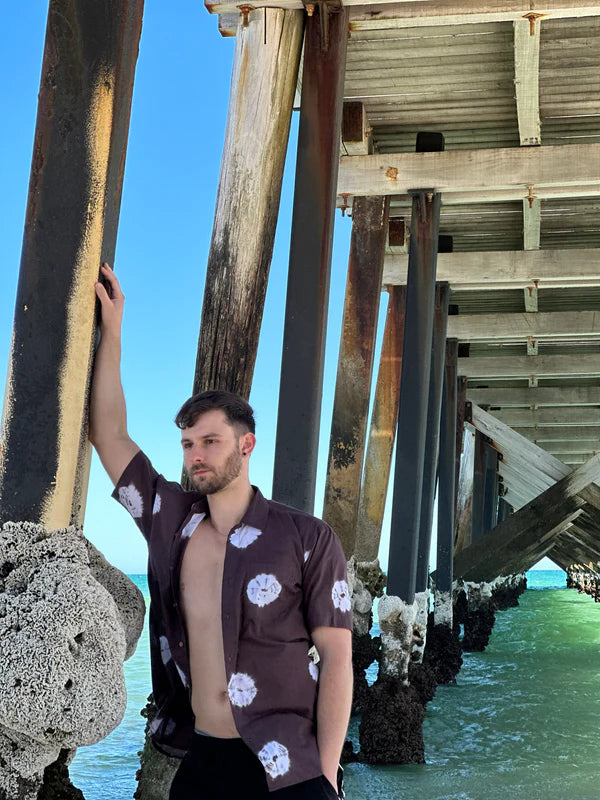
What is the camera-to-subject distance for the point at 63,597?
231 cm

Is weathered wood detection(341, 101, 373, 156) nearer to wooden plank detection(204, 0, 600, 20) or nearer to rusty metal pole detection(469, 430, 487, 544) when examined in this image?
wooden plank detection(204, 0, 600, 20)

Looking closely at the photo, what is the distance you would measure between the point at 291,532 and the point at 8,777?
3.01 ft

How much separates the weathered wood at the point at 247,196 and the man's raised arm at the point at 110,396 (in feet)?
7.09

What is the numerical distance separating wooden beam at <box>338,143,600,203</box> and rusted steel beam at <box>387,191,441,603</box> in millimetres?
276

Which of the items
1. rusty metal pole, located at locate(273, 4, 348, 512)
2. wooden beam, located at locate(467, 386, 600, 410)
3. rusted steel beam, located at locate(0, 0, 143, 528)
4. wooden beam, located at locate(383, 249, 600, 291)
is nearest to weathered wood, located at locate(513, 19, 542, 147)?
rusty metal pole, located at locate(273, 4, 348, 512)

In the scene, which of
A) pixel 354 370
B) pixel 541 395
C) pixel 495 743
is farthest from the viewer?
pixel 541 395

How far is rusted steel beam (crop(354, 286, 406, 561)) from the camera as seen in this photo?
1095cm

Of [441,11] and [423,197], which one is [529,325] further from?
[441,11]

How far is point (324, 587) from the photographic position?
7.74 feet

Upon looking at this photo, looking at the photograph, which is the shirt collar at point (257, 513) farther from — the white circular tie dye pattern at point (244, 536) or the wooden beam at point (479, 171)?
the wooden beam at point (479, 171)

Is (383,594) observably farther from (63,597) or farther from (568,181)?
(63,597)

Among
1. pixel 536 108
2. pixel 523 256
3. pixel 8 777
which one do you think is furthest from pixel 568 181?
pixel 8 777

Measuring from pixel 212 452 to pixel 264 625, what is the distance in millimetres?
470

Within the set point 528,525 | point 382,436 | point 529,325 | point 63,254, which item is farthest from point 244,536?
point 529,325
